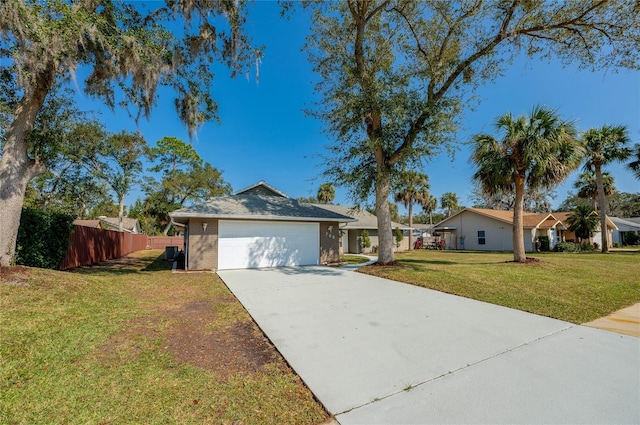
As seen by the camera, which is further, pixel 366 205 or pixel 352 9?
pixel 366 205

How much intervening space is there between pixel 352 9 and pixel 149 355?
11441 millimetres

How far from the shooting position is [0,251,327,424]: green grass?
2.34 metres

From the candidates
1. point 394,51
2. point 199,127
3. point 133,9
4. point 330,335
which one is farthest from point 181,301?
point 394,51

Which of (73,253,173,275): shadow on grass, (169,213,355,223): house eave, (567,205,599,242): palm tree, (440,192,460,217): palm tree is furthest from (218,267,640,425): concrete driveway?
(440,192,460,217): palm tree

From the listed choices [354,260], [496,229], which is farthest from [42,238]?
[496,229]

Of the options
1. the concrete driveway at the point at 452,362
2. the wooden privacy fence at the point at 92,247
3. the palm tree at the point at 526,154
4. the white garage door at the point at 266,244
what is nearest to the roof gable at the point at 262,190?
the white garage door at the point at 266,244

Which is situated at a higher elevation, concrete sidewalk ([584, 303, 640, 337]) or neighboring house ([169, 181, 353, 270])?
neighboring house ([169, 181, 353, 270])

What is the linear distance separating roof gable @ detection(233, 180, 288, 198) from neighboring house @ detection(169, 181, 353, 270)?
1.43 metres

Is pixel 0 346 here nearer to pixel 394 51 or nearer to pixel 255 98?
pixel 255 98

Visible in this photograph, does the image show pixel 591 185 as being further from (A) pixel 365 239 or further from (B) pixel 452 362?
(B) pixel 452 362

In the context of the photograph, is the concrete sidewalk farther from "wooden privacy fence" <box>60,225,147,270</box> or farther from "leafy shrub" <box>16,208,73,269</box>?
"wooden privacy fence" <box>60,225,147,270</box>

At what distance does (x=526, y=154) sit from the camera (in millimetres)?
10555

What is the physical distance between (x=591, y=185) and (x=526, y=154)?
19.1 m

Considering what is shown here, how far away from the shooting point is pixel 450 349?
142 inches
